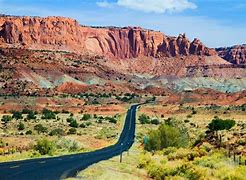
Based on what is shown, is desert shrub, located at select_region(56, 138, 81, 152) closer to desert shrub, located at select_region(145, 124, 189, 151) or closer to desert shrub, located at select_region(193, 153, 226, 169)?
desert shrub, located at select_region(145, 124, 189, 151)

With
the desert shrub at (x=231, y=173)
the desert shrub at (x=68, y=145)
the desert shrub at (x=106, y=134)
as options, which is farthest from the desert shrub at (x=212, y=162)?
the desert shrub at (x=106, y=134)

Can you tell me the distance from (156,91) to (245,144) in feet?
527

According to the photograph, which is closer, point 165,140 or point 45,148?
point 45,148

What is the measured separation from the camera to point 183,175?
25562 mm

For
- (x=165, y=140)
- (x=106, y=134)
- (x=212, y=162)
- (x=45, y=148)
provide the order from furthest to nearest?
(x=106, y=134)
(x=165, y=140)
(x=45, y=148)
(x=212, y=162)

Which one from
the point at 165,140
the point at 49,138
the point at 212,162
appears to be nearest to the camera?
the point at 212,162

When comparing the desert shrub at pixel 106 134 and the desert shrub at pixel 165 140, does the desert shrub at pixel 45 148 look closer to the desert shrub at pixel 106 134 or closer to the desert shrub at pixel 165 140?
the desert shrub at pixel 165 140

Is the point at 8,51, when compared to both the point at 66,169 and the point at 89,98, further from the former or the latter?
the point at 66,169

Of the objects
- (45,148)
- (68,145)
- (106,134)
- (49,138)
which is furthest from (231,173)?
(106,134)

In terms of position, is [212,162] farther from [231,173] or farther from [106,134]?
[106,134]

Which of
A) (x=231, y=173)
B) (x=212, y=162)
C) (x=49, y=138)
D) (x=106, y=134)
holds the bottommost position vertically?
(x=106, y=134)

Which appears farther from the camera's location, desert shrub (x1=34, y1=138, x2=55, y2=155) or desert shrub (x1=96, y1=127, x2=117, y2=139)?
desert shrub (x1=96, y1=127, x2=117, y2=139)

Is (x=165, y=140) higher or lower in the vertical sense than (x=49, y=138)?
higher

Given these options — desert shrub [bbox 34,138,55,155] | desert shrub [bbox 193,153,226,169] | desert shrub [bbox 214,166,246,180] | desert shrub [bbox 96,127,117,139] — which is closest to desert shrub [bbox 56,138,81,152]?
desert shrub [bbox 34,138,55,155]
